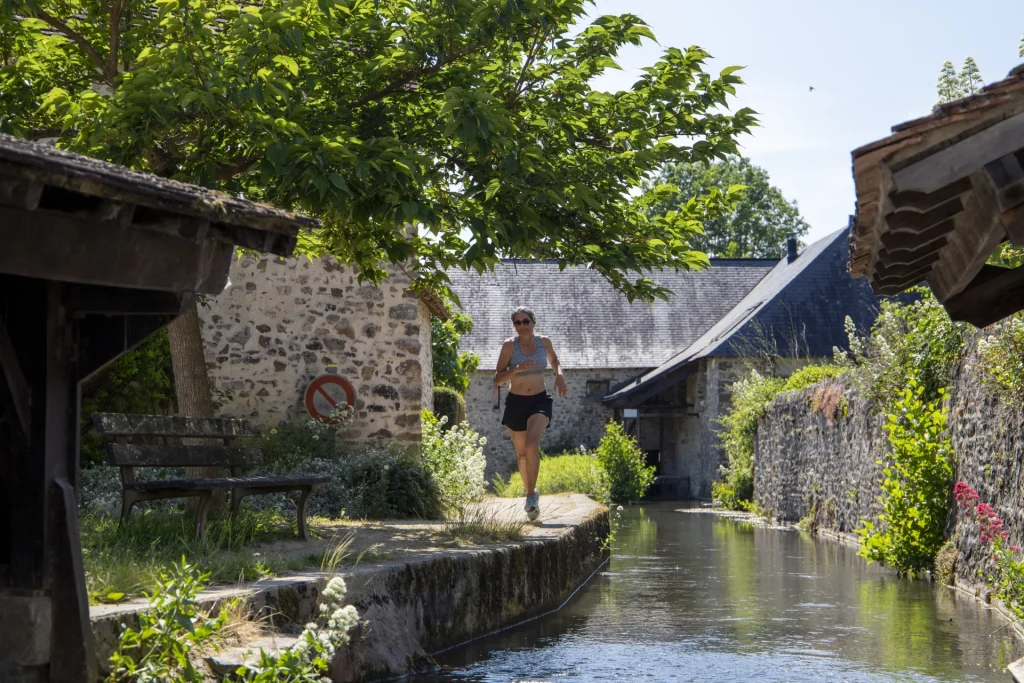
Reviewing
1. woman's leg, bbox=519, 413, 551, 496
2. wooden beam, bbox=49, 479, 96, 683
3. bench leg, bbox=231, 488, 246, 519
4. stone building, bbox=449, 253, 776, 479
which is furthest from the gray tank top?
stone building, bbox=449, 253, 776, 479

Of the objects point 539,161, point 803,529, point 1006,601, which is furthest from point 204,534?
point 803,529

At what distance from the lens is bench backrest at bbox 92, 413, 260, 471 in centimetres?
676

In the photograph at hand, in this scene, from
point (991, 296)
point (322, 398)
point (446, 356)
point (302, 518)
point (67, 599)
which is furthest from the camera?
point (446, 356)

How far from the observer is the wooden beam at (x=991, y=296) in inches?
187

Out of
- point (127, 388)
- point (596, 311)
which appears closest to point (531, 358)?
point (127, 388)

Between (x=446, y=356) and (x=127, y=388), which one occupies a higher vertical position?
(x=446, y=356)

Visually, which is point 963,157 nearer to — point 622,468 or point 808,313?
point 622,468

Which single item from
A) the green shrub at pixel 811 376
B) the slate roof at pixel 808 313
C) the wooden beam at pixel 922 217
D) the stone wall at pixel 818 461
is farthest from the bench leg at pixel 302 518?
the slate roof at pixel 808 313

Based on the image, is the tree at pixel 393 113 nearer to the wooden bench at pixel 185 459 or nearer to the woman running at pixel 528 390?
the woman running at pixel 528 390

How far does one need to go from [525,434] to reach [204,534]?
3873 mm

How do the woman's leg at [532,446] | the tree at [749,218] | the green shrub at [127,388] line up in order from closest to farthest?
the woman's leg at [532,446]
the green shrub at [127,388]
the tree at [749,218]

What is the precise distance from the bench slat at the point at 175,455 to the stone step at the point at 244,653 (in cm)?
205

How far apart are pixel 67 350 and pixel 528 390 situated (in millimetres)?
5841

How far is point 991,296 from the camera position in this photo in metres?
4.82
